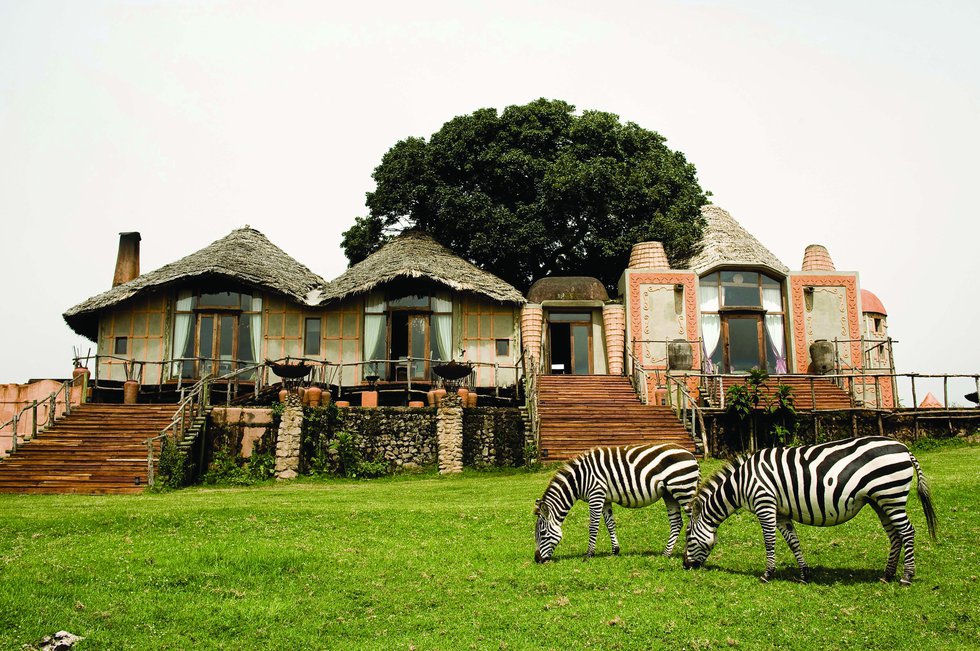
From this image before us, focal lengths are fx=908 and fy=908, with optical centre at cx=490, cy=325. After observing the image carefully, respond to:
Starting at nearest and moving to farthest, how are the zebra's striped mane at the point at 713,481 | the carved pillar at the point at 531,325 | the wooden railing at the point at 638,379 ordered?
1. the zebra's striped mane at the point at 713,481
2. the wooden railing at the point at 638,379
3. the carved pillar at the point at 531,325

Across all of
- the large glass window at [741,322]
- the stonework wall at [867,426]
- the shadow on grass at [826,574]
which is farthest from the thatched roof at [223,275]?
the shadow on grass at [826,574]

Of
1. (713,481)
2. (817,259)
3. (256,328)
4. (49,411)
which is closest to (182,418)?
(49,411)

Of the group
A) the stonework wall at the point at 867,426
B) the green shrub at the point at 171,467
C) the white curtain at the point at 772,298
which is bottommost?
the green shrub at the point at 171,467

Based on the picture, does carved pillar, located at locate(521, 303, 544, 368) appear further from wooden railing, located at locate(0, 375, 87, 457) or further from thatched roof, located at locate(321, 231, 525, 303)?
wooden railing, located at locate(0, 375, 87, 457)

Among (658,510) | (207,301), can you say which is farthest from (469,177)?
(658,510)

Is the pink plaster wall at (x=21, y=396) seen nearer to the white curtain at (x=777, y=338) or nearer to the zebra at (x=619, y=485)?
the zebra at (x=619, y=485)

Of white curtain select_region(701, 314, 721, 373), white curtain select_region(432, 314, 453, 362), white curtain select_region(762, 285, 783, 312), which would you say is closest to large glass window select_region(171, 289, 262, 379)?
white curtain select_region(432, 314, 453, 362)

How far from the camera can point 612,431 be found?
25.1 metres

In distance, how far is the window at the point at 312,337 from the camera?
31.9 meters

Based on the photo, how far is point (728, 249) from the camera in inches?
1332

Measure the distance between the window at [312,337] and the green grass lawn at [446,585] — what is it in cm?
1493

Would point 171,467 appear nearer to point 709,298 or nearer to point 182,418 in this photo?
point 182,418

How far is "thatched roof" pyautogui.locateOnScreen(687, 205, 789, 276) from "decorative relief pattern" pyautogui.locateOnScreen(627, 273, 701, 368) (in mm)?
798

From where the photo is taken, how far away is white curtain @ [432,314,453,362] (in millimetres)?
31859
